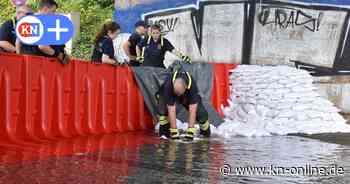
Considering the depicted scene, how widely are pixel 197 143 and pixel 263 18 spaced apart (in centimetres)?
529

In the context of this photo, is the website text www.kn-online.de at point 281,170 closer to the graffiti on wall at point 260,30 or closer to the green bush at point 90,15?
the graffiti on wall at point 260,30

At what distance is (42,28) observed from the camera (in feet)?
23.1

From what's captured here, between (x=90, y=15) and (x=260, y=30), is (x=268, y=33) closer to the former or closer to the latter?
(x=260, y=30)

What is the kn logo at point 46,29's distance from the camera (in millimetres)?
6984

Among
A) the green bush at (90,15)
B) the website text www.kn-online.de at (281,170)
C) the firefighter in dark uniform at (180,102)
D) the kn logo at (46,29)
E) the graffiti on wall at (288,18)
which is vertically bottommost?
the website text www.kn-online.de at (281,170)

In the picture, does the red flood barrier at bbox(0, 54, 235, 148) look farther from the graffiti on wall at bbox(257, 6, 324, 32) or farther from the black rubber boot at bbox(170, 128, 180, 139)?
the graffiti on wall at bbox(257, 6, 324, 32)

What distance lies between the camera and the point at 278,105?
1023 centimetres

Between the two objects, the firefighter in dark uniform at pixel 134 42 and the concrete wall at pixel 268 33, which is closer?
the firefighter in dark uniform at pixel 134 42

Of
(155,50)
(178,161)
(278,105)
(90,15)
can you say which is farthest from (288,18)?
(90,15)

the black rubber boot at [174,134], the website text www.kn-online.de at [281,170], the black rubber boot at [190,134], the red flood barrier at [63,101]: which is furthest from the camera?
the black rubber boot at [174,134]

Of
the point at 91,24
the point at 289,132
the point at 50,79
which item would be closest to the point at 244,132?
the point at 289,132

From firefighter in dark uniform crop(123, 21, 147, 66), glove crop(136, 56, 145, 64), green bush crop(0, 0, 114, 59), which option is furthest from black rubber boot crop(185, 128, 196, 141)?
green bush crop(0, 0, 114, 59)

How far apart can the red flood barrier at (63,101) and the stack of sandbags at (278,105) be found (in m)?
1.48

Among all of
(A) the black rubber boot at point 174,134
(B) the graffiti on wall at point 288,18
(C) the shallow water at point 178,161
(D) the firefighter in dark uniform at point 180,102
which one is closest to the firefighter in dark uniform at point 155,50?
(D) the firefighter in dark uniform at point 180,102
